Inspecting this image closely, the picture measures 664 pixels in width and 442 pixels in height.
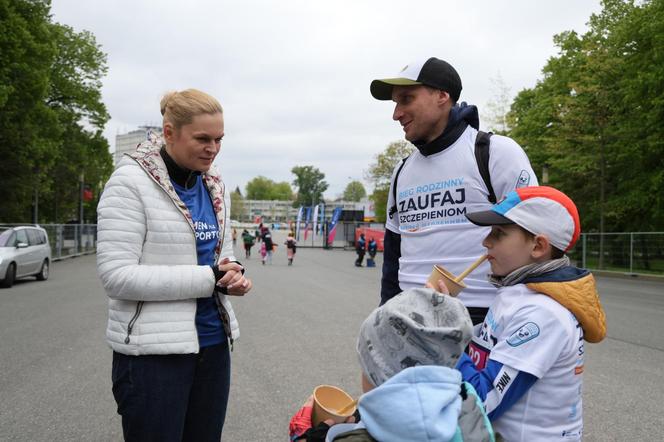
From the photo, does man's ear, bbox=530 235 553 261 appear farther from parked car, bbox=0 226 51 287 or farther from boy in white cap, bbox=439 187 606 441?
parked car, bbox=0 226 51 287

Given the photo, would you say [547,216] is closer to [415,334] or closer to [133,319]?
[415,334]

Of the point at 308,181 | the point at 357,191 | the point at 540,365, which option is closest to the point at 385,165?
the point at 540,365

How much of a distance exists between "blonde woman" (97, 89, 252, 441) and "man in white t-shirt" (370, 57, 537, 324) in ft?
2.57

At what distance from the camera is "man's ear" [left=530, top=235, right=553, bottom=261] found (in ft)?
6.22

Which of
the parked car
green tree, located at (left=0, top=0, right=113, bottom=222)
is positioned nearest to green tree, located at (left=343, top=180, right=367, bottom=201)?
green tree, located at (left=0, top=0, right=113, bottom=222)

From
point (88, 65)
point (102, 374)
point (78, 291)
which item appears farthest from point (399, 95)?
point (88, 65)

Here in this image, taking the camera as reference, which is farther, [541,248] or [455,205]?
[455,205]

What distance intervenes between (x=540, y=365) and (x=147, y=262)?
4.89 ft

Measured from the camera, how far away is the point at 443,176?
2.42 m

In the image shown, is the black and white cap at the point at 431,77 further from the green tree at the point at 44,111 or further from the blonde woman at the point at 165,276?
the green tree at the point at 44,111

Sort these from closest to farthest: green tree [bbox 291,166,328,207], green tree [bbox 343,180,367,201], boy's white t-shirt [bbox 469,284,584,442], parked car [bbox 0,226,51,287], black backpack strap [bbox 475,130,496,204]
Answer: boy's white t-shirt [bbox 469,284,584,442] → black backpack strap [bbox 475,130,496,204] → parked car [bbox 0,226,51,287] → green tree [bbox 343,180,367,201] → green tree [bbox 291,166,328,207]

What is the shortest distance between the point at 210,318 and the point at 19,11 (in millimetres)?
28766

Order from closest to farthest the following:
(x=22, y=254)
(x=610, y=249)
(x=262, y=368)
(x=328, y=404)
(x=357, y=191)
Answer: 1. (x=328, y=404)
2. (x=262, y=368)
3. (x=22, y=254)
4. (x=610, y=249)
5. (x=357, y=191)

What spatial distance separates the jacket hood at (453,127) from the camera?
243 centimetres
